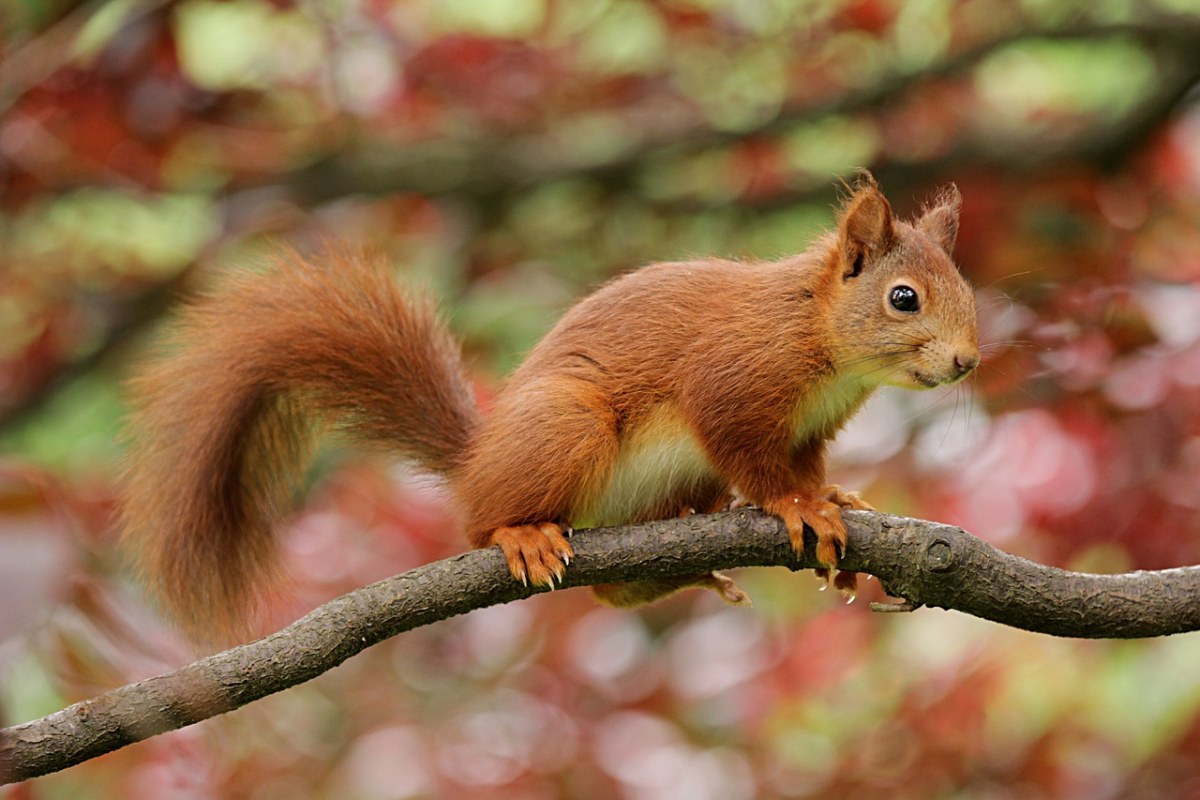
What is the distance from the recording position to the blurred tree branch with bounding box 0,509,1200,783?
6.13ft

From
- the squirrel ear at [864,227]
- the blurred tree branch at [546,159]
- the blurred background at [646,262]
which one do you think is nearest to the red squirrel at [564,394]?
the squirrel ear at [864,227]

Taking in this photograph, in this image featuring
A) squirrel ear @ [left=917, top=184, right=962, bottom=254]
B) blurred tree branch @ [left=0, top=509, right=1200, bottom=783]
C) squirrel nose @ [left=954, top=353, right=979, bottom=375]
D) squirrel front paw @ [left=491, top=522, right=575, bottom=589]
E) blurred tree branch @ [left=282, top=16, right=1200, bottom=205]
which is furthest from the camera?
blurred tree branch @ [left=282, top=16, right=1200, bottom=205]

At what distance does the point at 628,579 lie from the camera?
225 cm

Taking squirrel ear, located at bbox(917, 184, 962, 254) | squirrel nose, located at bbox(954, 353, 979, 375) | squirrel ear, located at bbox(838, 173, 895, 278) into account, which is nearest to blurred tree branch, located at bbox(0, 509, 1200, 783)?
squirrel nose, located at bbox(954, 353, 979, 375)

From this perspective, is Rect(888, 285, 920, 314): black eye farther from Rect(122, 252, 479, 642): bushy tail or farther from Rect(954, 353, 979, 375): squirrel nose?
Rect(122, 252, 479, 642): bushy tail

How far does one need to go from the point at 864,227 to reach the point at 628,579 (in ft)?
3.04

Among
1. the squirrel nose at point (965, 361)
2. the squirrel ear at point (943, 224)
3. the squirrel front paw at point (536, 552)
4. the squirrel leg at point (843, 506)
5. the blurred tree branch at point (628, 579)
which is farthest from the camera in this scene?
the squirrel ear at point (943, 224)

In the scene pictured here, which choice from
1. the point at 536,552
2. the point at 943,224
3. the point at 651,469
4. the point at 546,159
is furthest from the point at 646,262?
the point at 536,552

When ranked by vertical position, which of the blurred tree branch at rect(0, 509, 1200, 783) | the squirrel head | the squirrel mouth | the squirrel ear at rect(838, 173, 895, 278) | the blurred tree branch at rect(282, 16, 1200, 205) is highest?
the blurred tree branch at rect(282, 16, 1200, 205)

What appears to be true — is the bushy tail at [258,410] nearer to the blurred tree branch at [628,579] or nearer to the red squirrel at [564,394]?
the red squirrel at [564,394]

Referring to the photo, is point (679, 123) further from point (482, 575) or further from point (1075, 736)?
point (482, 575)

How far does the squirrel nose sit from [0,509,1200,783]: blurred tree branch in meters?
0.38

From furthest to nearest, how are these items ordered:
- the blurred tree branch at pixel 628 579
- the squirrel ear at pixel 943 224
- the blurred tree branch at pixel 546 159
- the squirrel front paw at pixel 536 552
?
1. the blurred tree branch at pixel 546 159
2. the squirrel ear at pixel 943 224
3. the squirrel front paw at pixel 536 552
4. the blurred tree branch at pixel 628 579

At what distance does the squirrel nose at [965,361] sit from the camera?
Result: 2.49m
